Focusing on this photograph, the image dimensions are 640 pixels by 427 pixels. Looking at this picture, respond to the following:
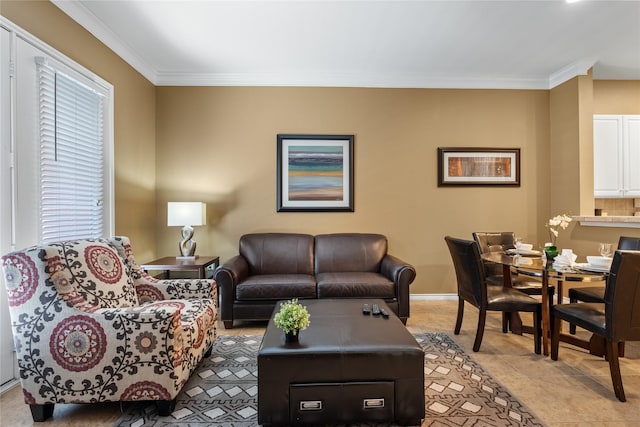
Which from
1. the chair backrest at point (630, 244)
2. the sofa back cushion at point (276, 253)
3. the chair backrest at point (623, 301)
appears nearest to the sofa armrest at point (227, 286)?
the sofa back cushion at point (276, 253)

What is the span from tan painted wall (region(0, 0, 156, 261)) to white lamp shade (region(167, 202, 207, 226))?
45 centimetres

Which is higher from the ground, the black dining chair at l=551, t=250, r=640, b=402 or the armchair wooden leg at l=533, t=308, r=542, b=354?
the black dining chair at l=551, t=250, r=640, b=402

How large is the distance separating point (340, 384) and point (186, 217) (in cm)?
250

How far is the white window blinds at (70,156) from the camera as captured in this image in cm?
229

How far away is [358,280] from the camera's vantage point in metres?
3.19

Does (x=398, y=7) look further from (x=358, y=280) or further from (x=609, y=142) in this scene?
(x=609, y=142)

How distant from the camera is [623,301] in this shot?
6.34 ft

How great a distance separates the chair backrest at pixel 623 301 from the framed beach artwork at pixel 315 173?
2570 millimetres

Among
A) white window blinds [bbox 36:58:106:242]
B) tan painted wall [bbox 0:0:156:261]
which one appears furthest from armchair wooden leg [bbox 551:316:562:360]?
tan painted wall [bbox 0:0:156:261]

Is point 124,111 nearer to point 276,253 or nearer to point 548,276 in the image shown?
point 276,253

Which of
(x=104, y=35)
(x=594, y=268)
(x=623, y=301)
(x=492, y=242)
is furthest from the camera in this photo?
(x=492, y=242)

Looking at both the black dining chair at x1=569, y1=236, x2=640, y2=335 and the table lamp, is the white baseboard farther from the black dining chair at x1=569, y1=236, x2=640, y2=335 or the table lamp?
the table lamp

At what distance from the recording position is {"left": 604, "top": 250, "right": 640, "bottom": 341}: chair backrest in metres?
1.91

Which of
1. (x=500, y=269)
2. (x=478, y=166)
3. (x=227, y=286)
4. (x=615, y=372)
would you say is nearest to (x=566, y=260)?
(x=615, y=372)
